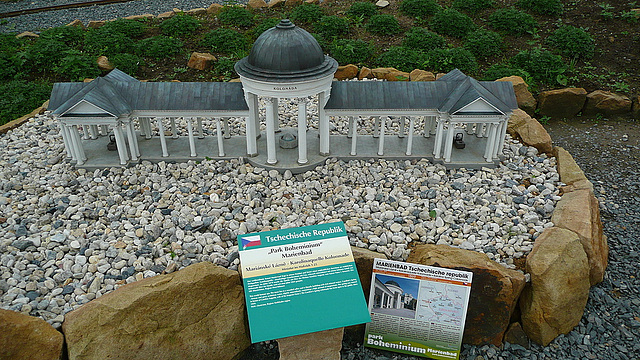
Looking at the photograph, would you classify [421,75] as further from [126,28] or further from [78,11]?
[78,11]

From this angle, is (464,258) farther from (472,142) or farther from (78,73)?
(78,73)

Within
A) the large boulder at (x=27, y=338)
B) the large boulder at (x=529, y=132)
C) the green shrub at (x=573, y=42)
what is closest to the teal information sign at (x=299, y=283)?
the large boulder at (x=27, y=338)

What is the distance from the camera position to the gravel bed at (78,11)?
63.1 feet

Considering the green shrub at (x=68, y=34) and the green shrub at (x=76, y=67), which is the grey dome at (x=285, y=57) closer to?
the green shrub at (x=76, y=67)

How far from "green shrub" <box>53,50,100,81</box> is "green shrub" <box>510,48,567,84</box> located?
1426 centimetres

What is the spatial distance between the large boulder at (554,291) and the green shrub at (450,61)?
898cm

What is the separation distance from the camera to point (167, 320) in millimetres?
6816

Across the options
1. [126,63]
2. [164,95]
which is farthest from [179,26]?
[164,95]

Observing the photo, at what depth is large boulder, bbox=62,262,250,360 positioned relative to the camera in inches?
257

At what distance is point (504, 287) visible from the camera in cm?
746

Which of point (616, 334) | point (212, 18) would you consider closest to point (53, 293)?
point (616, 334)

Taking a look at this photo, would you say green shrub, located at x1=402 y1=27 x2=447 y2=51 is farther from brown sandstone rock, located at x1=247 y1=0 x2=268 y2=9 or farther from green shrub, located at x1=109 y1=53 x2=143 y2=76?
green shrub, located at x1=109 y1=53 x2=143 y2=76

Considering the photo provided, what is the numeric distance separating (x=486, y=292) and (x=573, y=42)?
510 inches

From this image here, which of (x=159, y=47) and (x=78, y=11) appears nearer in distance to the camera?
(x=159, y=47)
